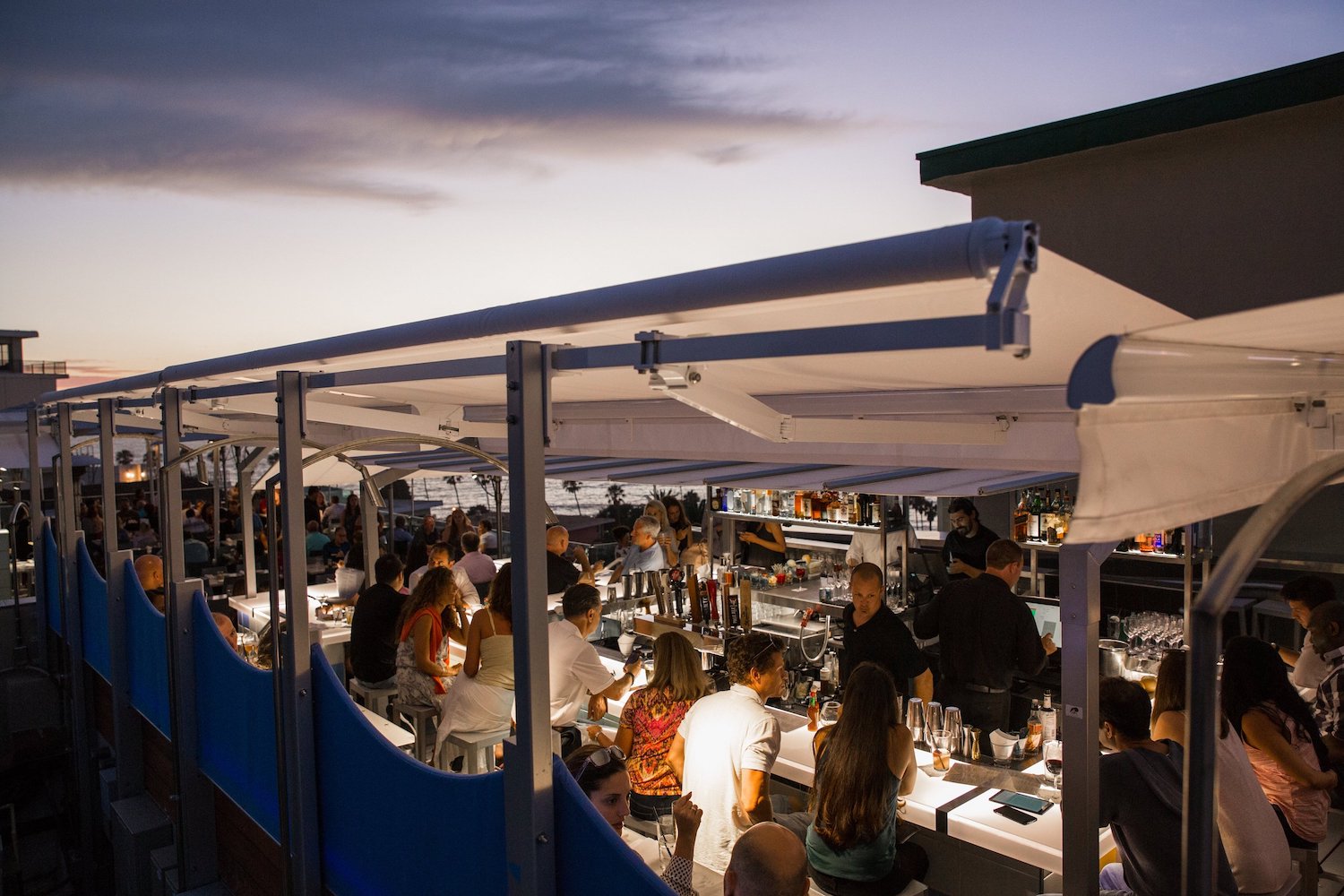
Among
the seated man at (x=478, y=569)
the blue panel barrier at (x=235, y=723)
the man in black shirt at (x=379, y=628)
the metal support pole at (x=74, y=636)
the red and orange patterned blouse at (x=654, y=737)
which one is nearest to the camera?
the blue panel barrier at (x=235, y=723)

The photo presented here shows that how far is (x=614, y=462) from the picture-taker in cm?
612

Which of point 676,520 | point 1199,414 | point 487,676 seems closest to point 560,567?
point 676,520

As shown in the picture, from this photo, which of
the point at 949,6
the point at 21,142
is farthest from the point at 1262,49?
the point at 21,142

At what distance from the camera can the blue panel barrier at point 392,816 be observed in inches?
97.7

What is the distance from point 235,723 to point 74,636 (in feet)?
11.6

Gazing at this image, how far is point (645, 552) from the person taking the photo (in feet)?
24.5

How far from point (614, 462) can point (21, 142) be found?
13551 millimetres

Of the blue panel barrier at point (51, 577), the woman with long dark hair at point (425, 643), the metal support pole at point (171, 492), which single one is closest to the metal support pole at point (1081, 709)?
the woman with long dark hair at point (425, 643)

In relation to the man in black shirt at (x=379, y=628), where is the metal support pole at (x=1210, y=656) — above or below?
above

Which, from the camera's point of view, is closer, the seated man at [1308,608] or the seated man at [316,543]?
the seated man at [1308,608]

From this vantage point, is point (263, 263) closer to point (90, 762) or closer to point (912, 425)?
point (90, 762)

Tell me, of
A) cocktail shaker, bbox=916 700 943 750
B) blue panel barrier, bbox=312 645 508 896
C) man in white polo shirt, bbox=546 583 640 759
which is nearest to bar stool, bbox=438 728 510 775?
man in white polo shirt, bbox=546 583 640 759

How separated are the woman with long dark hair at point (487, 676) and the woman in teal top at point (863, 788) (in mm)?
1891

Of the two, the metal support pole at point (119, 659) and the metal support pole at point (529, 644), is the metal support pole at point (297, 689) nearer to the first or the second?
the metal support pole at point (529, 644)
